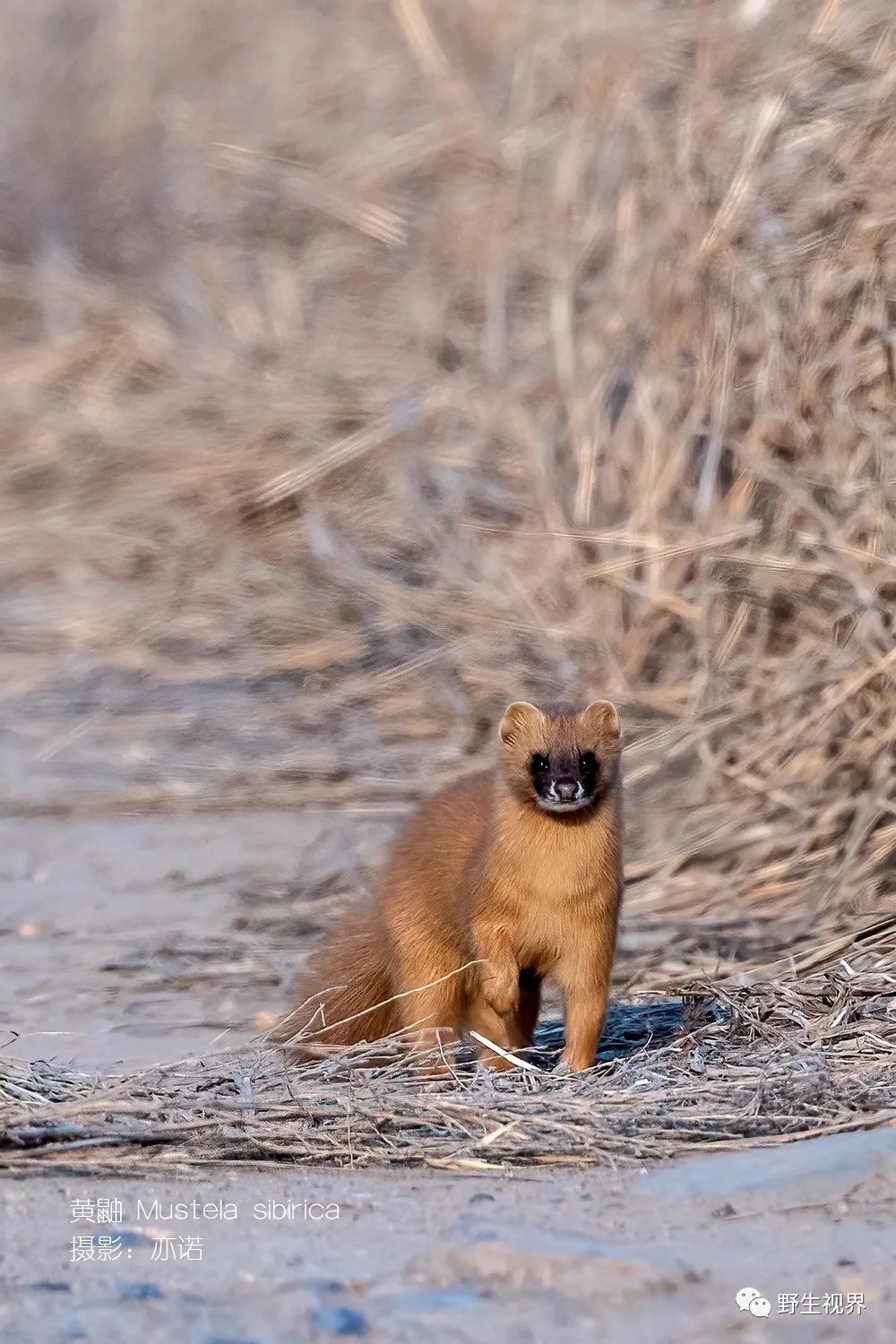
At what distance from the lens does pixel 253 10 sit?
14.8 meters

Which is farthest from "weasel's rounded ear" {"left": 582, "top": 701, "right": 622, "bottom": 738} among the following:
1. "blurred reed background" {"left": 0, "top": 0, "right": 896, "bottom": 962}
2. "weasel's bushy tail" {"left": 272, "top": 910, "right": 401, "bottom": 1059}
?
"blurred reed background" {"left": 0, "top": 0, "right": 896, "bottom": 962}

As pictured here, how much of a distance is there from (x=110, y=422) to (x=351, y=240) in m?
1.66

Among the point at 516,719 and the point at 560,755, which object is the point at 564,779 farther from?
the point at 516,719

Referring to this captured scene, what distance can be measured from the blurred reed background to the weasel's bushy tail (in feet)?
4.24

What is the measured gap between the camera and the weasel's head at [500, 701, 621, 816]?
495 cm

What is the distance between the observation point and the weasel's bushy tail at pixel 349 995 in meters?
5.15

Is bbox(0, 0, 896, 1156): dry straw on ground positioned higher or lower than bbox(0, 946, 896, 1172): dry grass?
higher

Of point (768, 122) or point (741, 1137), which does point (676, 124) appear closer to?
point (768, 122)

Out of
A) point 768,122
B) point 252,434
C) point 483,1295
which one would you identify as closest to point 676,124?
point 768,122

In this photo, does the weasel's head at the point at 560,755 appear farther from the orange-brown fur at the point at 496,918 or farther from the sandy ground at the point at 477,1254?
the sandy ground at the point at 477,1254

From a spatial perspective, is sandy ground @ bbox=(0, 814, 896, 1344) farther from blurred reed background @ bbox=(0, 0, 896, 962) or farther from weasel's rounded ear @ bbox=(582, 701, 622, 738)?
blurred reed background @ bbox=(0, 0, 896, 962)

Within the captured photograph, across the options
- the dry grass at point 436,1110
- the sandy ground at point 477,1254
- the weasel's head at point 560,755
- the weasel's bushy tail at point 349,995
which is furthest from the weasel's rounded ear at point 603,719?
the sandy ground at point 477,1254

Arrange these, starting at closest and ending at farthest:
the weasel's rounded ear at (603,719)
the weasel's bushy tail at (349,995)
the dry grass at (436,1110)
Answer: the dry grass at (436,1110), the weasel's bushy tail at (349,995), the weasel's rounded ear at (603,719)

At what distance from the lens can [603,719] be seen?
5277 mm
